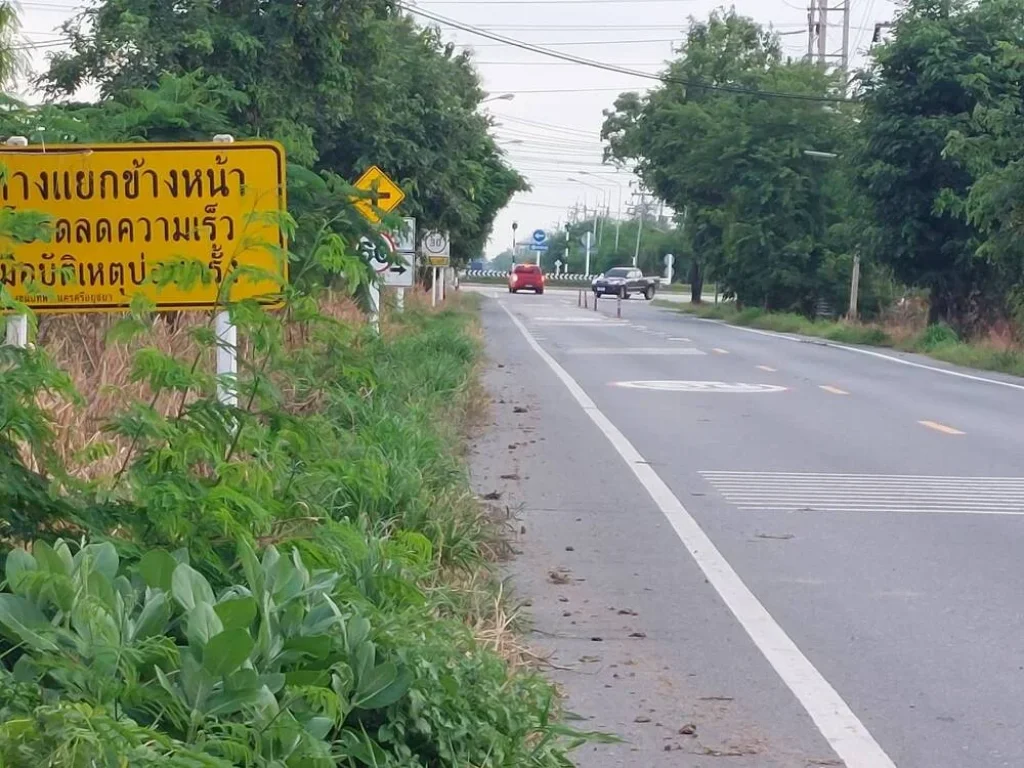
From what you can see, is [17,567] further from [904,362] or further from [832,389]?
[904,362]

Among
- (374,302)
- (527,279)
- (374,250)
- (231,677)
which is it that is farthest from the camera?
(527,279)

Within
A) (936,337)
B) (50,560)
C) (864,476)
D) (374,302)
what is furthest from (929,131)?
(50,560)

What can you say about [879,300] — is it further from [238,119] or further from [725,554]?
[725,554]

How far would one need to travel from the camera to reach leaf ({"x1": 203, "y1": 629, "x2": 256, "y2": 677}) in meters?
4.32

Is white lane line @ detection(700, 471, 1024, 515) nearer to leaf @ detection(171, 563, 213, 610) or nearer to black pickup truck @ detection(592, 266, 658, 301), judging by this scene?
leaf @ detection(171, 563, 213, 610)

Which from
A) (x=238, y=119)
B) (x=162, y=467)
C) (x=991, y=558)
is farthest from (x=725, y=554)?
(x=238, y=119)

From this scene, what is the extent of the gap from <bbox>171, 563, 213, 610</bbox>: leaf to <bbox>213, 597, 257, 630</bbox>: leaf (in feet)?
0.26

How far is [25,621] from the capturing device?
4469 millimetres

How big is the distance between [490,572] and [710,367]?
18195 mm

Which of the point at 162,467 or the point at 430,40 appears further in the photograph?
the point at 430,40

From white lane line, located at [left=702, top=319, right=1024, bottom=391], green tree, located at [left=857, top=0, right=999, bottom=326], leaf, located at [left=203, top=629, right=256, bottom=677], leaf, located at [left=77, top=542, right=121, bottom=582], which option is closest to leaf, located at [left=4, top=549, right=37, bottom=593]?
leaf, located at [left=77, top=542, right=121, bottom=582]

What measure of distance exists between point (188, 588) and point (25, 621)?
1.51 ft

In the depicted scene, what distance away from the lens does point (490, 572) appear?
8.26 metres

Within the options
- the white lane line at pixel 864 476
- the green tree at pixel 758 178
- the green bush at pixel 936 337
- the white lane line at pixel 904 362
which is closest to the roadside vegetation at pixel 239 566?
the white lane line at pixel 864 476
